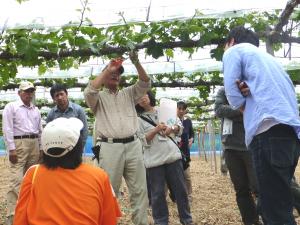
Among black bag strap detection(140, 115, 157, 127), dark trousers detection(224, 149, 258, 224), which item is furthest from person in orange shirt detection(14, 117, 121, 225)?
black bag strap detection(140, 115, 157, 127)

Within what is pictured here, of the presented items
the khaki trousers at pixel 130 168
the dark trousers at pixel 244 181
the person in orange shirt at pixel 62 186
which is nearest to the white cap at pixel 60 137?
the person in orange shirt at pixel 62 186

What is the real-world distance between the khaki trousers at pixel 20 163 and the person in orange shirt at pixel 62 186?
2892 mm

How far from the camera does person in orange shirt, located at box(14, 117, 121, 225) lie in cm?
218

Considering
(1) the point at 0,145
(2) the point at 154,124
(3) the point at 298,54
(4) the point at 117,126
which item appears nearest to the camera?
(4) the point at 117,126

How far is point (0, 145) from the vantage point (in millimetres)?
Result: 30188

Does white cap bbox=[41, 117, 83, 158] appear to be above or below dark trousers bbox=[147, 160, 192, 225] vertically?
above

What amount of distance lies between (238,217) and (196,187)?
11.5 ft

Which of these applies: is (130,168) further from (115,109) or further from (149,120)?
(149,120)

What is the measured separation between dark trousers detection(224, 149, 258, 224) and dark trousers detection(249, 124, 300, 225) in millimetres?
1583

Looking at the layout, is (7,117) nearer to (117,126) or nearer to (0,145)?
(117,126)

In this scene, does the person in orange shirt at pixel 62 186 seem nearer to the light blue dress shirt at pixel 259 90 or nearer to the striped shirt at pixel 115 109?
the light blue dress shirt at pixel 259 90

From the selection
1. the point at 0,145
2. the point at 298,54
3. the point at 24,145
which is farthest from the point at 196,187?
the point at 0,145

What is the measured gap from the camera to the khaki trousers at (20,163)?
5035mm

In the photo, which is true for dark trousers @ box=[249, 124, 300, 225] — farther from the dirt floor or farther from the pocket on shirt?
the dirt floor
